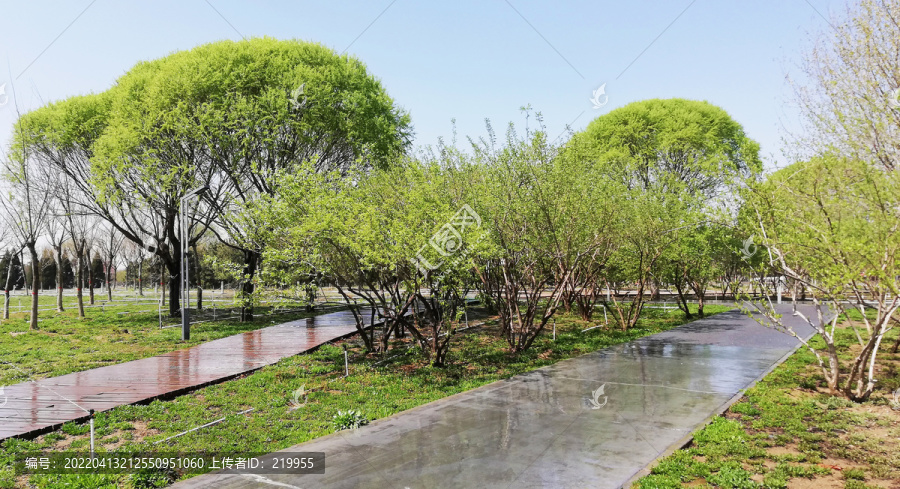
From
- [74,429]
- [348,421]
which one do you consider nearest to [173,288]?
[74,429]

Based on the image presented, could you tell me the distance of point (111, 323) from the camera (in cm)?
2162

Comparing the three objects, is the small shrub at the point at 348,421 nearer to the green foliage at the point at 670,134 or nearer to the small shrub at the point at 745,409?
the small shrub at the point at 745,409

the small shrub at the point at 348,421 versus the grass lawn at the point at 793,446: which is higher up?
the small shrub at the point at 348,421

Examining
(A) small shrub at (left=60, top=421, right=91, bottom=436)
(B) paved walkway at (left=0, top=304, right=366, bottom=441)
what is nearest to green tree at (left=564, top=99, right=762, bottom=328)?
(B) paved walkway at (left=0, top=304, right=366, bottom=441)

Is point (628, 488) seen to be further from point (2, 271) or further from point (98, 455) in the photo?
point (2, 271)

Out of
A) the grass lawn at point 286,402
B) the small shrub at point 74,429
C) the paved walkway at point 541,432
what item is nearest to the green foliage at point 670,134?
the grass lawn at point 286,402

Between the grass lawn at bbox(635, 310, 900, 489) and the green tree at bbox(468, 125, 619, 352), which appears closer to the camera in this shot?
the grass lawn at bbox(635, 310, 900, 489)

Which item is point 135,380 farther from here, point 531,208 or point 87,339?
point 531,208

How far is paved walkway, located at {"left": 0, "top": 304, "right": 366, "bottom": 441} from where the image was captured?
27.8 feet

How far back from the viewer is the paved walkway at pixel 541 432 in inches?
238

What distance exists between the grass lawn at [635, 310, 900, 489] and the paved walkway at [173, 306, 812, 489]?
357 millimetres

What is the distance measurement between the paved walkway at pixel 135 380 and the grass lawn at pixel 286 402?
468 mm

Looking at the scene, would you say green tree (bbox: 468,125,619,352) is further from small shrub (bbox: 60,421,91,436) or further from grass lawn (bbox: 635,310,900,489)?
small shrub (bbox: 60,421,91,436)

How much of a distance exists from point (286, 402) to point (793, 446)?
26.6 feet
